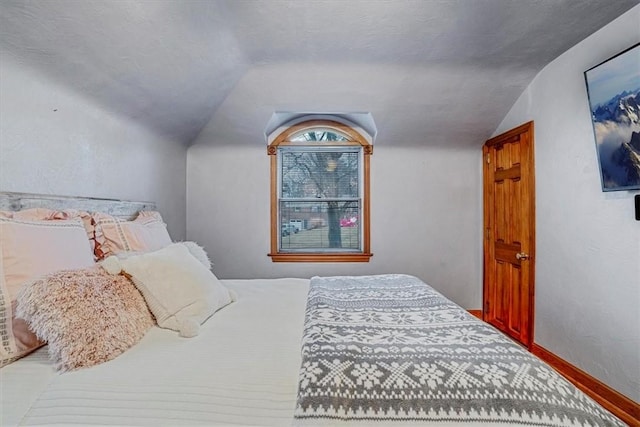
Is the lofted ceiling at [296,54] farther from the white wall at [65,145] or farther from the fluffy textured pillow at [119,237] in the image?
the fluffy textured pillow at [119,237]

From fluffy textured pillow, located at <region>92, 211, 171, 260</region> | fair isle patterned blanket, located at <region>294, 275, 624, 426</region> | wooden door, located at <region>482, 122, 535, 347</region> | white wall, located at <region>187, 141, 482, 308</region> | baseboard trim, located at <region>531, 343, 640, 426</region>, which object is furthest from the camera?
white wall, located at <region>187, 141, 482, 308</region>

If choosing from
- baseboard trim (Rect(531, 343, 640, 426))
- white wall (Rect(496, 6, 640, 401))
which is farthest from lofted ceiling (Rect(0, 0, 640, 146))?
baseboard trim (Rect(531, 343, 640, 426))

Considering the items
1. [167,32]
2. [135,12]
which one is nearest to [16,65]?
[135,12]

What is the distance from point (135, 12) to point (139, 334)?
1.52 m

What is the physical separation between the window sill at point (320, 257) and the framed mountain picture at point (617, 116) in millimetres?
2100

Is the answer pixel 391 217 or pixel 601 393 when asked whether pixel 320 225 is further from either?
pixel 601 393

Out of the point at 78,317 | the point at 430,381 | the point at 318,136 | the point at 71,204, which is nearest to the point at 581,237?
the point at 430,381

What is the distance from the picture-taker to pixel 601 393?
1.97 m

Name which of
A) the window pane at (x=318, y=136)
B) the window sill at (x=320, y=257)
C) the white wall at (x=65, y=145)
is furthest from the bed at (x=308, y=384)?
the window pane at (x=318, y=136)

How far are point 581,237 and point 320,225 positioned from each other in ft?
7.67

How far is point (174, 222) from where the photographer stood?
123 inches

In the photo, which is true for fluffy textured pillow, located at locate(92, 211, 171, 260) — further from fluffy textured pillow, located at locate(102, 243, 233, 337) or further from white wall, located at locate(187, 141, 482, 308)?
white wall, located at locate(187, 141, 482, 308)

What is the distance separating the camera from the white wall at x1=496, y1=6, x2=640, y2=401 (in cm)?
183

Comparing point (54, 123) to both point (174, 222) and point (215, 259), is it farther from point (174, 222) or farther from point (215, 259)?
point (215, 259)
